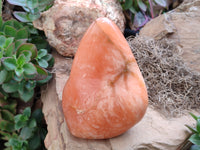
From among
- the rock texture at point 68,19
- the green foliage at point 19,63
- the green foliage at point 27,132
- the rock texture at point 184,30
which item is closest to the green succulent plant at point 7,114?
the green foliage at point 27,132

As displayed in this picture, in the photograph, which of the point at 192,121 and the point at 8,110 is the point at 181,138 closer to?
the point at 192,121

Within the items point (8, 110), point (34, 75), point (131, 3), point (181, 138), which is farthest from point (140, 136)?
point (131, 3)

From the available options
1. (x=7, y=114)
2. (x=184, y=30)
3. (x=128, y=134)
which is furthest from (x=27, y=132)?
(x=184, y=30)

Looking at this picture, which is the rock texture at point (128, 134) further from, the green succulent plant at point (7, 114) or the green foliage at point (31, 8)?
the green foliage at point (31, 8)

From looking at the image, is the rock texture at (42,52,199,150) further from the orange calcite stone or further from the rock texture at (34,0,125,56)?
the rock texture at (34,0,125,56)

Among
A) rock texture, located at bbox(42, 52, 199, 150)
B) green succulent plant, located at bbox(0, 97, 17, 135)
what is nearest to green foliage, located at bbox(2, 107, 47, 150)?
green succulent plant, located at bbox(0, 97, 17, 135)

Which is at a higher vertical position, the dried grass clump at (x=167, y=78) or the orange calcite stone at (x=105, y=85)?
the orange calcite stone at (x=105, y=85)
